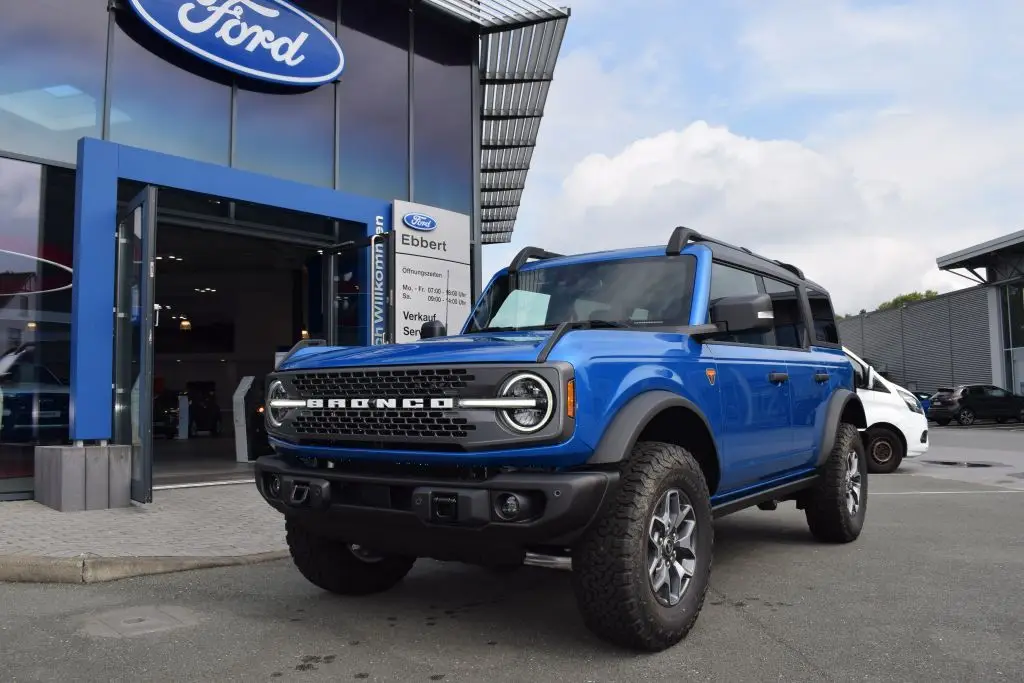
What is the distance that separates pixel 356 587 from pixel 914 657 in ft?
9.10

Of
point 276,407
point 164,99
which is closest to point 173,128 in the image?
point 164,99

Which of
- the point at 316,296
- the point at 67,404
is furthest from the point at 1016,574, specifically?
the point at 316,296

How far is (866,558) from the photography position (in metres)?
5.45

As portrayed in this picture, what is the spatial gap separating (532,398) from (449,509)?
550mm

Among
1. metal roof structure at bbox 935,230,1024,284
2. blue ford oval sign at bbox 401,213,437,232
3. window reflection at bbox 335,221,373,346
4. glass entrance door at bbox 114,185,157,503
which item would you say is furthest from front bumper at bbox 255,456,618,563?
metal roof structure at bbox 935,230,1024,284

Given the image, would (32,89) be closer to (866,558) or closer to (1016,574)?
(866,558)

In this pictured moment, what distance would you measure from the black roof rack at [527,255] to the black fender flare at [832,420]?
2168 millimetres

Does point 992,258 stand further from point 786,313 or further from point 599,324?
point 599,324

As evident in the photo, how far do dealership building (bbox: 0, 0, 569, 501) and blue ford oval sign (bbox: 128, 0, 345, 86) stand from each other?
0.03 metres

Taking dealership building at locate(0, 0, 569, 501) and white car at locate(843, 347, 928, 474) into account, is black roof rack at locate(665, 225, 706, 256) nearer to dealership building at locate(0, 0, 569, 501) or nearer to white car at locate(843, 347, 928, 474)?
dealership building at locate(0, 0, 569, 501)

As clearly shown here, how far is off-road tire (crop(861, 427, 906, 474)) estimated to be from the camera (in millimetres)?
11570

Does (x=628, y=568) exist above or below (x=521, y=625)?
above

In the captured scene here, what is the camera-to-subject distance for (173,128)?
32.2 ft

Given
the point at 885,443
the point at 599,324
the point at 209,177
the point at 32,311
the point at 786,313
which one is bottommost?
the point at 885,443
